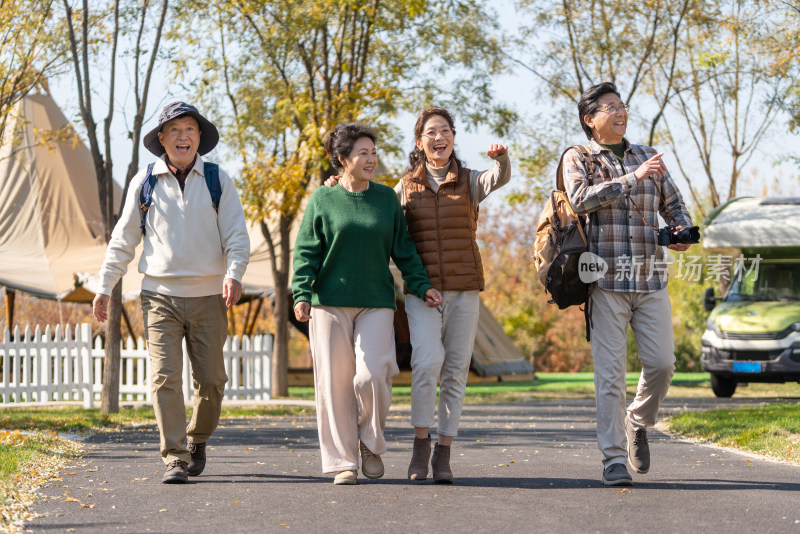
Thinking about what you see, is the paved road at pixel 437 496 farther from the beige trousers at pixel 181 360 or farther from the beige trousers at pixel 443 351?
the beige trousers at pixel 443 351

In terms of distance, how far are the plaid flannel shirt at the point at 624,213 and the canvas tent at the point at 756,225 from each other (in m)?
10.7

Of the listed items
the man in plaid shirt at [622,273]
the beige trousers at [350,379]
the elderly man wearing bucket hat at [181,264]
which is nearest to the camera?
the man in plaid shirt at [622,273]

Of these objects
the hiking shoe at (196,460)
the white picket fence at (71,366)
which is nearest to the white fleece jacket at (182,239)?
the hiking shoe at (196,460)

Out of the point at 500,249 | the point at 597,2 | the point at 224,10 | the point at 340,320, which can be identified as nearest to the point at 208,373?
the point at 340,320

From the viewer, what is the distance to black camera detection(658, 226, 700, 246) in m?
5.97

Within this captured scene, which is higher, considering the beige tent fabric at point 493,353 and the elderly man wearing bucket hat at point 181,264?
the elderly man wearing bucket hat at point 181,264

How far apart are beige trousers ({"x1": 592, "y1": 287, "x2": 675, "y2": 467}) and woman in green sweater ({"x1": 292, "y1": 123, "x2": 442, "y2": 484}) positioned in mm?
932

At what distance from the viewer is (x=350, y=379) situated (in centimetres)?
626

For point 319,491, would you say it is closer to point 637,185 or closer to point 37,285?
point 637,185

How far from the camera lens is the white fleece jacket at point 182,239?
6395mm

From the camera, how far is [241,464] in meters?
7.32

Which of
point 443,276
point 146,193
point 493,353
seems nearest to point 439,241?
point 443,276

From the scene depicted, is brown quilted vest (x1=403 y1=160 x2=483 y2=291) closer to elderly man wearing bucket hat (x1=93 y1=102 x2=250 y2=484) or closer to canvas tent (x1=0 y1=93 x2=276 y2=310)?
elderly man wearing bucket hat (x1=93 y1=102 x2=250 y2=484)

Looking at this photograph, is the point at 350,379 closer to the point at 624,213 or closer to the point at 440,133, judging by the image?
the point at 440,133
